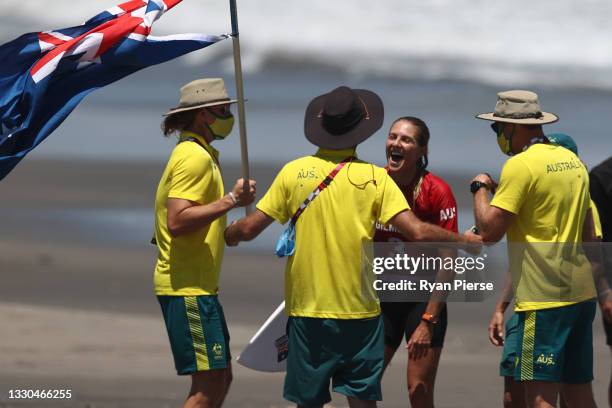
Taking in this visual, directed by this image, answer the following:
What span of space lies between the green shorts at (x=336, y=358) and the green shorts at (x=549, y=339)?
0.70 m

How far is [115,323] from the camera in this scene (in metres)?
12.3

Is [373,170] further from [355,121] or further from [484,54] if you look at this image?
[484,54]

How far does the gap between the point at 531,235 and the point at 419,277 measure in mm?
927

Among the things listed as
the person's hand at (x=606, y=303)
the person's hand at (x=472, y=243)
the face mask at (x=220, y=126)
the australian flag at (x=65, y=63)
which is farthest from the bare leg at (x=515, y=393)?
the australian flag at (x=65, y=63)

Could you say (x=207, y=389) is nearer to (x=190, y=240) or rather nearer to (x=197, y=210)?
(x=190, y=240)

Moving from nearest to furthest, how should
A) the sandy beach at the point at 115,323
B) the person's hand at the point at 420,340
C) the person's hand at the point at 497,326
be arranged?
the person's hand at the point at 497,326, the person's hand at the point at 420,340, the sandy beach at the point at 115,323

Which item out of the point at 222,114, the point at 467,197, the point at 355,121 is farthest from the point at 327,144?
the point at 467,197

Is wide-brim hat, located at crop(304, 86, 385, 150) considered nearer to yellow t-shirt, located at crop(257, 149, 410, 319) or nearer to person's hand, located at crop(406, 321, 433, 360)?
yellow t-shirt, located at crop(257, 149, 410, 319)

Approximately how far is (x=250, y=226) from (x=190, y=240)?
0.53m

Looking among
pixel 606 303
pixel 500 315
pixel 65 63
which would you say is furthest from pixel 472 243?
pixel 65 63

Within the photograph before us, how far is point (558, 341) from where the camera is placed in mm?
7996

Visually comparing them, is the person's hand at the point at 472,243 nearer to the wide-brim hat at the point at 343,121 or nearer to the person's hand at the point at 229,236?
the wide-brim hat at the point at 343,121

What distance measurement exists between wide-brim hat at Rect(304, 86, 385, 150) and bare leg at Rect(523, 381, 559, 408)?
144 cm

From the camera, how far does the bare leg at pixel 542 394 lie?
8000mm
